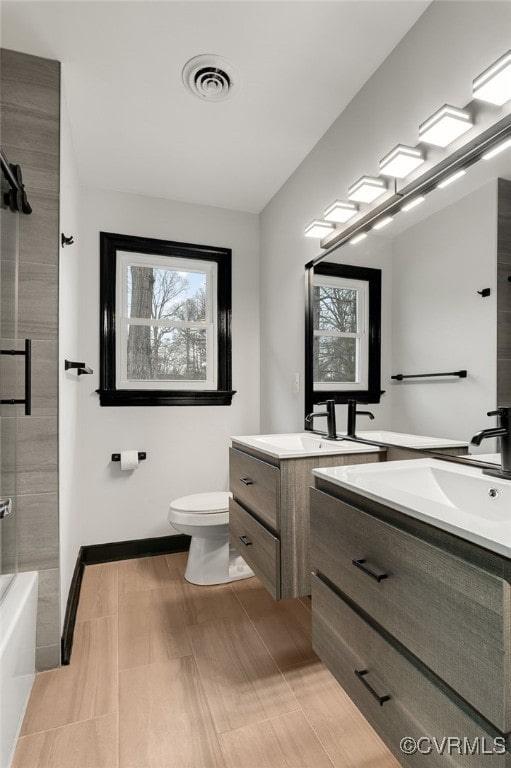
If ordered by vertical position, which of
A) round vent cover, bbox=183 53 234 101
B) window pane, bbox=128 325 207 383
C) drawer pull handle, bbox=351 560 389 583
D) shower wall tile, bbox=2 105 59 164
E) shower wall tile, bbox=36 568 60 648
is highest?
round vent cover, bbox=183 53 234 101

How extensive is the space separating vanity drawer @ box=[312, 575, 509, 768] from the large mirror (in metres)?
0.69

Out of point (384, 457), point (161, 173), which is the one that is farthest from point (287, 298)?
point (384, 457)

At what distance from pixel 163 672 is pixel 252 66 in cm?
256

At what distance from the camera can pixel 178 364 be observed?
2.94m

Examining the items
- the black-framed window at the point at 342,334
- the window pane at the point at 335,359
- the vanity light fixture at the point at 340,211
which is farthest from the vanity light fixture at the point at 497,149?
the window pane at the point at 335,359

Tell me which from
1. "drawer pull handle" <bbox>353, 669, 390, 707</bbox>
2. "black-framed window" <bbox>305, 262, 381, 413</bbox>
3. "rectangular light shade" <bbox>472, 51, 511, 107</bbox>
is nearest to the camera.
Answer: "drawer pull handle" <bbox>353, 669, 390, 707</bbox>

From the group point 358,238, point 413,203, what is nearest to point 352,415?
point 358,238

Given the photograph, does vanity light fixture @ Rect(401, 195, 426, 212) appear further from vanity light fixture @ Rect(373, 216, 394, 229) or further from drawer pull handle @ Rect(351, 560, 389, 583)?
drawer pull handle @ Rect(351, 560, 389, 583)

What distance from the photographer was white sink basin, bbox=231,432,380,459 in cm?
168

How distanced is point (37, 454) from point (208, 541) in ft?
3.75

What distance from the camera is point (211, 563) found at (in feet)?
7.79

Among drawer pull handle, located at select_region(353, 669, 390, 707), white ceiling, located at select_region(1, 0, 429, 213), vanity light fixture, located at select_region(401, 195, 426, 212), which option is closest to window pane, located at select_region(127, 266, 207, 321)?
white ceiling, located at select_region(1, 0, 429, 213)

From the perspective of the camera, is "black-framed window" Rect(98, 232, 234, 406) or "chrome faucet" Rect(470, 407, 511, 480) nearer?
"chrome faucet" Rect(470, 407, 511, 480)

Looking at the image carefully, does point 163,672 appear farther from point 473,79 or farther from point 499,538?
point 473,79
